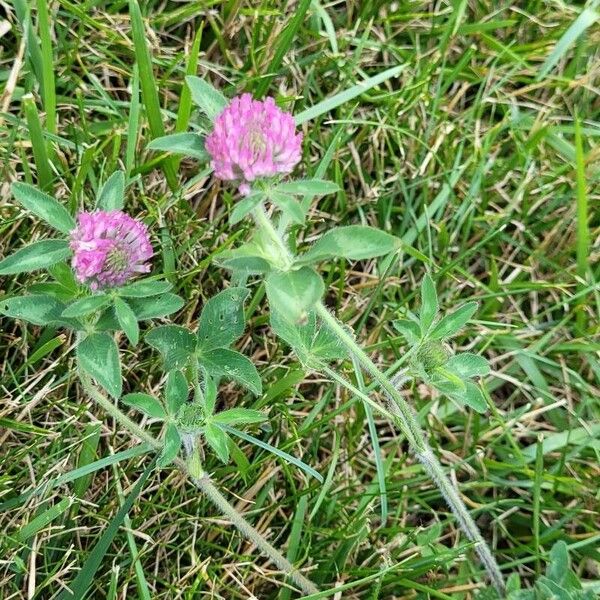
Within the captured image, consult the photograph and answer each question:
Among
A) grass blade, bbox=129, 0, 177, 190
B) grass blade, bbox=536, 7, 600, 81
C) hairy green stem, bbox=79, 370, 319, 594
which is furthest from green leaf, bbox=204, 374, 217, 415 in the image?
grass blade, bbox=536, 7, 600, 81

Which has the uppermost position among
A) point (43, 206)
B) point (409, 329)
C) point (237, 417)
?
point (43, 206)

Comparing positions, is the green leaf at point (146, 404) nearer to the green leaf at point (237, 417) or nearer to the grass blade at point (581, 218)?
the green leaf at point (237, 417)

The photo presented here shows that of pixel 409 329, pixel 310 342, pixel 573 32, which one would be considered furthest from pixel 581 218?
pixel 310 342

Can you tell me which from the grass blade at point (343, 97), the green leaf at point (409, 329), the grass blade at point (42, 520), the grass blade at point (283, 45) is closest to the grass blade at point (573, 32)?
the grass blade at point (343, 97)

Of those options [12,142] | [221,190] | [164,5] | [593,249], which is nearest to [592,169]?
[593,249]

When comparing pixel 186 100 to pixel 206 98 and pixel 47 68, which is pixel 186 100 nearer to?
pixel 47 68

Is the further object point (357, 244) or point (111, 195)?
point (111, 195)

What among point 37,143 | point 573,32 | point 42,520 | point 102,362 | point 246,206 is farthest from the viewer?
point 573,32
